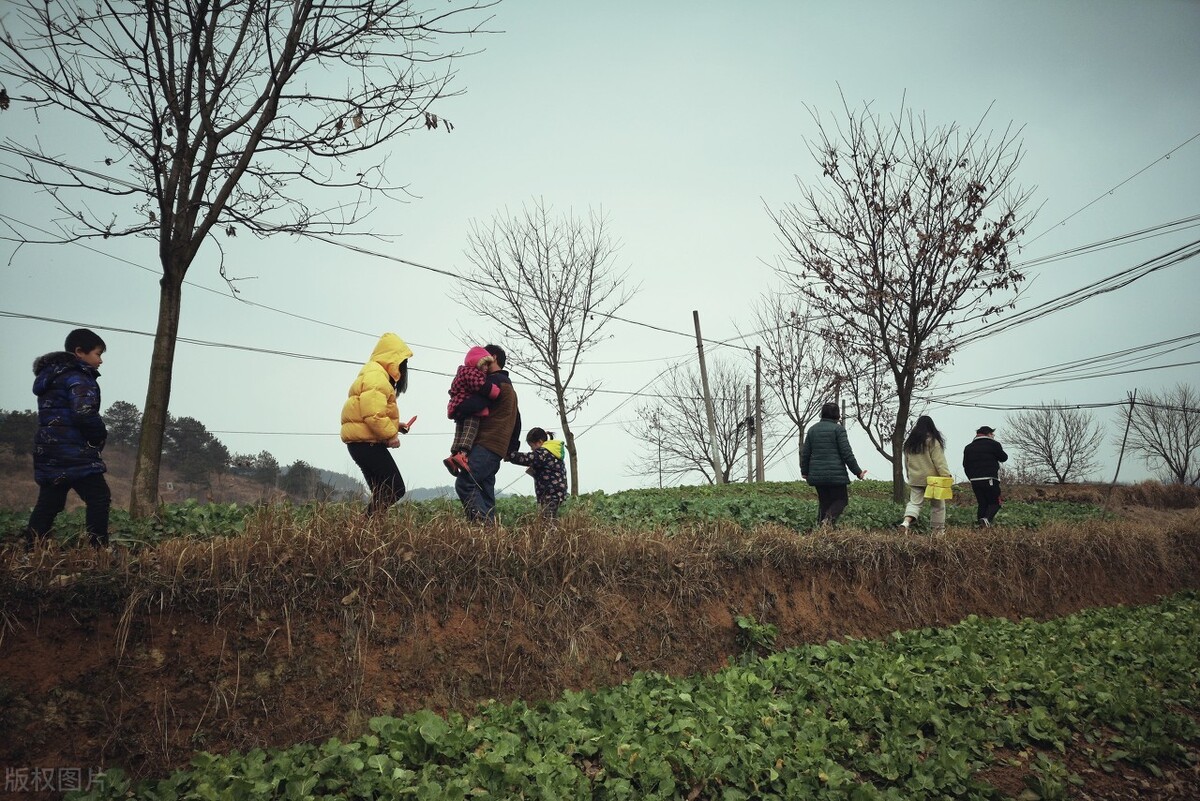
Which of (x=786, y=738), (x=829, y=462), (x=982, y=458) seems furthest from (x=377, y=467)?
(x=982, y=458)

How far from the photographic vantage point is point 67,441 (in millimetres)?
4934

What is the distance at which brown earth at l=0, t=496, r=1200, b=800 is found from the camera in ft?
11.6

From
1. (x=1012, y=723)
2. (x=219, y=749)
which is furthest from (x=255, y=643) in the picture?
(x=1012, y=723)

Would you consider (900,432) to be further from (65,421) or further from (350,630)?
(65,421)

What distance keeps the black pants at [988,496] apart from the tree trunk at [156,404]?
12.2 metres

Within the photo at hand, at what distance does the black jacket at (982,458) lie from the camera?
10.9 meters

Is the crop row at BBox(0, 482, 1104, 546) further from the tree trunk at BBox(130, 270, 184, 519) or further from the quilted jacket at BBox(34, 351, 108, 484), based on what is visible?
the quilted jacket at BBox(34, 351, 108, 484)

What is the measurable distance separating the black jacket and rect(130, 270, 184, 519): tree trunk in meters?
12.1

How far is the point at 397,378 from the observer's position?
19.9 feet

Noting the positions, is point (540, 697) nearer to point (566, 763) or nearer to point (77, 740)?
point (566, 763)

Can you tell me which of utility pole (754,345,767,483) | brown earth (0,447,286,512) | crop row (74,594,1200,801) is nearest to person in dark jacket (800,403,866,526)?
crop row (74,594,1200,801)

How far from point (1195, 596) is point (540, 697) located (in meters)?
11.4

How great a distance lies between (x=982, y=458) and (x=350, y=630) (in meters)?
10.8

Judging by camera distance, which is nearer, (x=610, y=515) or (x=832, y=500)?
(x=610, y=515)
